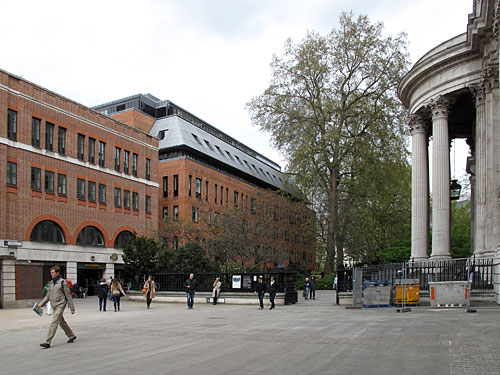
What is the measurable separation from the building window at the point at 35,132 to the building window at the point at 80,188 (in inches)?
197

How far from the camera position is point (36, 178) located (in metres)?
37.9

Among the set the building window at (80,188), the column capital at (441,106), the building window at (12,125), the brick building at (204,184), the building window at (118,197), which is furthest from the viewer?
the brick building at (204,184)

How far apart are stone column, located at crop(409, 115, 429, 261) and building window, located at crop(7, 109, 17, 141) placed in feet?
85.9

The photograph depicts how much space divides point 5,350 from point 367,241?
39.0 meters

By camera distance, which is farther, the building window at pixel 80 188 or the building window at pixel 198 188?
the building window at pixel 198 188

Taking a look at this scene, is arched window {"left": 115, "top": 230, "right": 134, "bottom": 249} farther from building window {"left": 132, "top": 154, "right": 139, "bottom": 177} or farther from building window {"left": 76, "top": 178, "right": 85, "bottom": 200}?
building window {"left": 76, "top": 178, "right": 85, "bottom": 200}

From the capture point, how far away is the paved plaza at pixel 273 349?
8039mm

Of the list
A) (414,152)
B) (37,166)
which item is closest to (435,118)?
(414,152)

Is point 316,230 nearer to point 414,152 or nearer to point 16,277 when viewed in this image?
point 414,152

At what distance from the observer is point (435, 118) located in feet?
84.7

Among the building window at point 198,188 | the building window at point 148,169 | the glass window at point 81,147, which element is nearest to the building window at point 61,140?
the glass window at point 81,147

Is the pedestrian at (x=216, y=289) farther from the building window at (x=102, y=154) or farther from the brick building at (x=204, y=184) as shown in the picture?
the building window at (x=102, y=154)

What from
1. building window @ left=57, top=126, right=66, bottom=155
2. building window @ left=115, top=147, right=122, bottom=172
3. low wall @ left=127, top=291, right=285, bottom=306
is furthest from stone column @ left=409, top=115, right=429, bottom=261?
building window @ left=115, top=147, right=122, bottom=172

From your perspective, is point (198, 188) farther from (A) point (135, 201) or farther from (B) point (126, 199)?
(B) point (126, 199)
